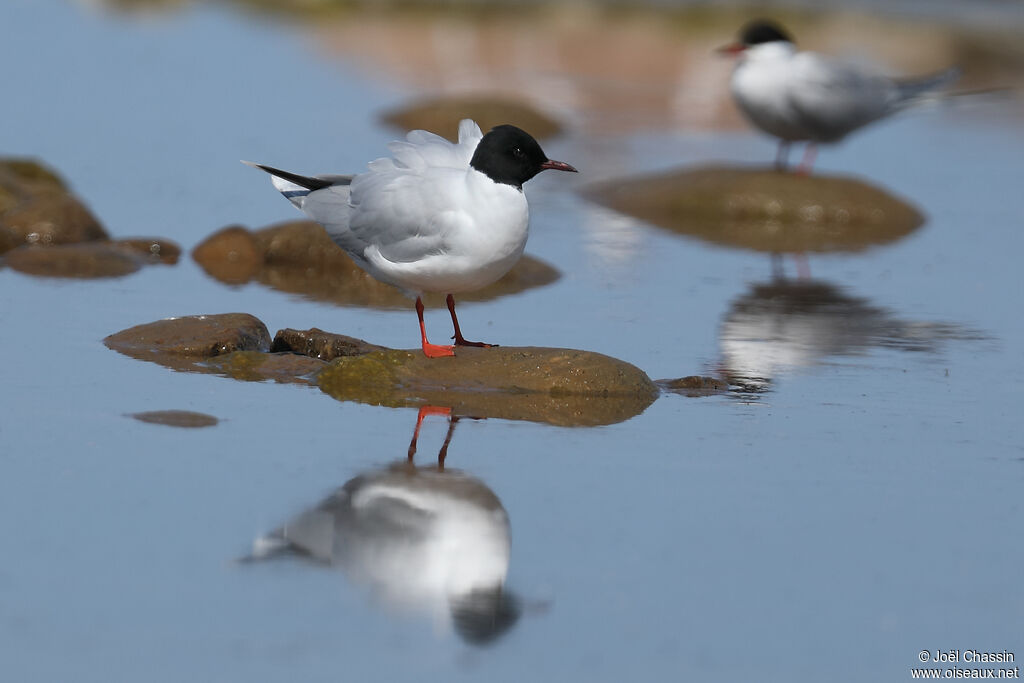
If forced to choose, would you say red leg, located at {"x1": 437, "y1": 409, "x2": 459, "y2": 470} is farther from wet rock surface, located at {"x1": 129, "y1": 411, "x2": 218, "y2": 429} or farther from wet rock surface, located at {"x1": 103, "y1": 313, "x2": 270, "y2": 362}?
wet rock surface, located at {"x1": 103, "y1": 313, "x2": 270, "y2": 362}

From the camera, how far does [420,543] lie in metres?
4.67

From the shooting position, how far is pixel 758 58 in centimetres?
1231

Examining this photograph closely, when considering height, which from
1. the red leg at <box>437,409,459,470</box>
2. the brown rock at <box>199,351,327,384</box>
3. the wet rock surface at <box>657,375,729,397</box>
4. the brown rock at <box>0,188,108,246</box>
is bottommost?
the red leg at <box>437,409,459,470</box>

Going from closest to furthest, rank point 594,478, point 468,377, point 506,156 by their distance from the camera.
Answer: point 594,478 < point 506,156 < point 468,377

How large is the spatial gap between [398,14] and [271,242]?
16.7 meters

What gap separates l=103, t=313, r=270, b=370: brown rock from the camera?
6809mm

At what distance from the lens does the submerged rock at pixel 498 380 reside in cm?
635

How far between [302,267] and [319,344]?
244cm

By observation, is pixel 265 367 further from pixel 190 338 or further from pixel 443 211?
pixel 443 211

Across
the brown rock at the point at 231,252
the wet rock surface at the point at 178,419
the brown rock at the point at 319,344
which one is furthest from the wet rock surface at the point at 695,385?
the brown rock at the point at 231,252

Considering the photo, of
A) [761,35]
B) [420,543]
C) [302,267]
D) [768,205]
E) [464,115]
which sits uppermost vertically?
[761,35]

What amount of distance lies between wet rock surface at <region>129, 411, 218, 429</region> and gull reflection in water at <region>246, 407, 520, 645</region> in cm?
82

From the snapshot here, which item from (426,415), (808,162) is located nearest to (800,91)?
(808,162)

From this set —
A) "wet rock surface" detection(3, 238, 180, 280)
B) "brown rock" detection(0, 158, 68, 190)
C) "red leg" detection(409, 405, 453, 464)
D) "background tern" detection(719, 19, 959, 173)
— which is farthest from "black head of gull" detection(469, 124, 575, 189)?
"background tern" detection(719, 19, 959, 173)
